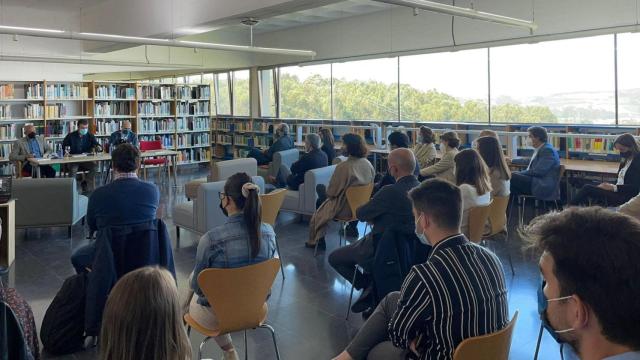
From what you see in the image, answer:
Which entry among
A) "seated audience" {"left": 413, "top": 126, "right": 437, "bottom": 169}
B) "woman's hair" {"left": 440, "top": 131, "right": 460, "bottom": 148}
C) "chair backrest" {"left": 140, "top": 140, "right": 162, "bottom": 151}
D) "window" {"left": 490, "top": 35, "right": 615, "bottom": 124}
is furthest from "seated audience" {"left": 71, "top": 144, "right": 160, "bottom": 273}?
"chair backrest" {"left": 140, "top": 140, "right": 162, "bottom": 151}

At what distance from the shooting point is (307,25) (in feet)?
41.1

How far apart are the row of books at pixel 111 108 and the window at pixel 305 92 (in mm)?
3770

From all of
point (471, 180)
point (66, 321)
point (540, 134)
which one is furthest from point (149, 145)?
point (471, 180)

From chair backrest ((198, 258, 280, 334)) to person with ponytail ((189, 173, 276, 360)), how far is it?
0.16m

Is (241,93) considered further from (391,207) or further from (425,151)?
(391,207)

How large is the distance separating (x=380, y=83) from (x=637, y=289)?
1061 centimetres

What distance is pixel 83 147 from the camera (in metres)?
10.3

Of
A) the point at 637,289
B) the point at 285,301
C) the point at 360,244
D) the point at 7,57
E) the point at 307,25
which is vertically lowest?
the point at 285,301

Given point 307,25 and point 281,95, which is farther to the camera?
point 281,95

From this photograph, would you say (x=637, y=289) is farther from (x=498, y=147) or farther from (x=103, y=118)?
(x=103, y=118)

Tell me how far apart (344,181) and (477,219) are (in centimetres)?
175

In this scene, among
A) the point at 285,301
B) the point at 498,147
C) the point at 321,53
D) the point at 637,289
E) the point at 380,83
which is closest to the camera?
the point at 637,289

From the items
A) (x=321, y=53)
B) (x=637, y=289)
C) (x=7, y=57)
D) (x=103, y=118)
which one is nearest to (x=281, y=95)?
(x=321, y=53)

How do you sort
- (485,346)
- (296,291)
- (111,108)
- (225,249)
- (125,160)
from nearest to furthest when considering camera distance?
1. (485,346)
2. (225,249)
3. (125,160)
4. (296,291)
5. (111,108)
